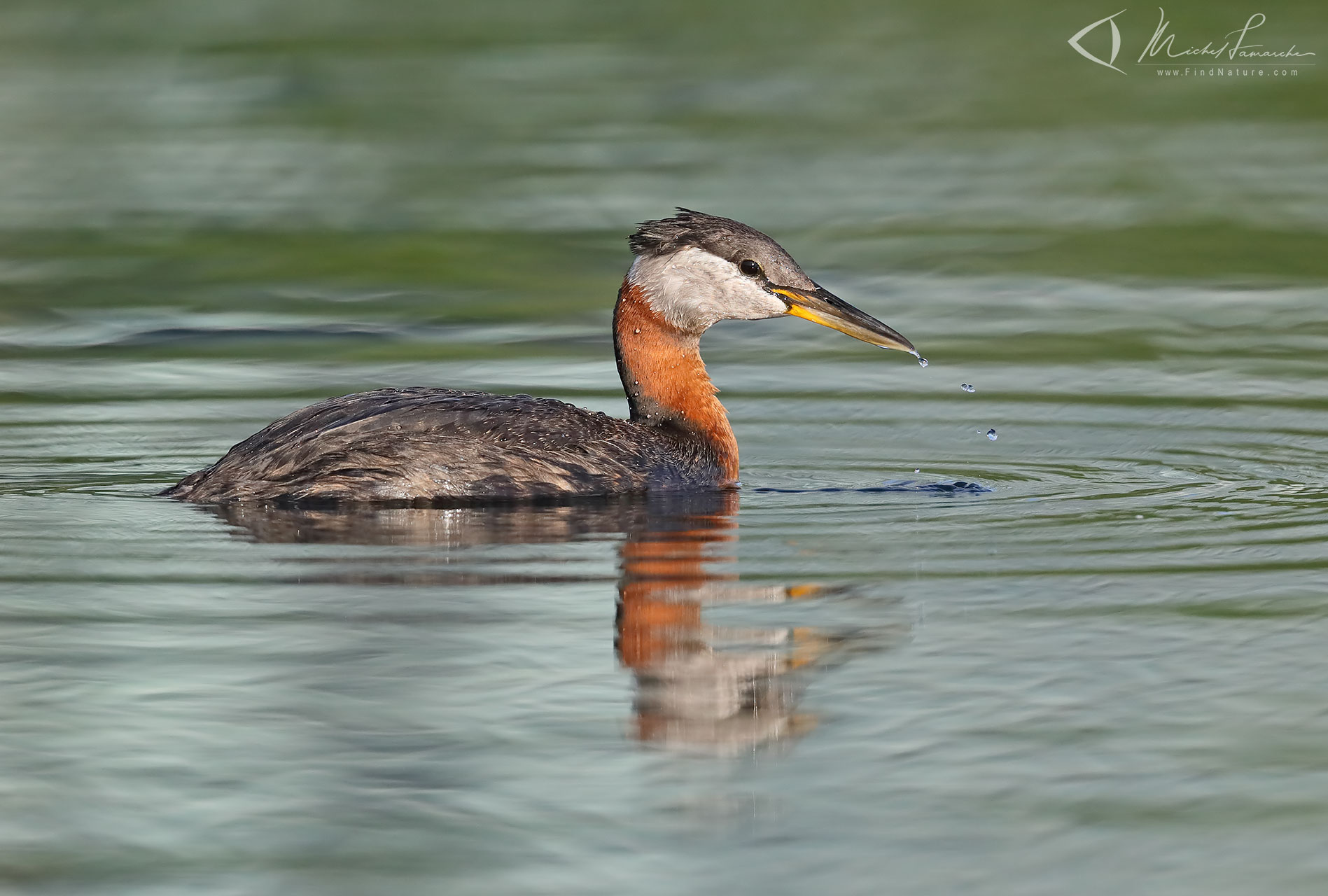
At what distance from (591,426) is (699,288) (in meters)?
1.11

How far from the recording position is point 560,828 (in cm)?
542

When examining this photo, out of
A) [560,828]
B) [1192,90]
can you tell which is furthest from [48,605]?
[1192,90]

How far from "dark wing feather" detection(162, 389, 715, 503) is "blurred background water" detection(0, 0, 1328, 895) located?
0.29 meters

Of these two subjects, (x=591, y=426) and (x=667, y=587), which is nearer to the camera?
(x=667, y=587)

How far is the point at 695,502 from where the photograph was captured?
389 inches

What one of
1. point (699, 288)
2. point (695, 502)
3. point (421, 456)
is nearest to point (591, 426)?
point (695, 502)

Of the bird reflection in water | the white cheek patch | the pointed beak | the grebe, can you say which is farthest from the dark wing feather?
the pointed beak

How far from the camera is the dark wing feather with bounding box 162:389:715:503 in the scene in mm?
9602

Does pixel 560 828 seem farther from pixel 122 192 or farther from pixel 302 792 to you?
pixel 122 192

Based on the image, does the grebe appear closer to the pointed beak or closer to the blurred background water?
the pointed beak

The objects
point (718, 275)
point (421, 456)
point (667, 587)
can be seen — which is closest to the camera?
point (667, 587)

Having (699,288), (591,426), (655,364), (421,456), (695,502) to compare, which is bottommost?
(695,502)

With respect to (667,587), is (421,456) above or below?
above

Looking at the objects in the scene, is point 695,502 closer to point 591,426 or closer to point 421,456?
point 591,426
